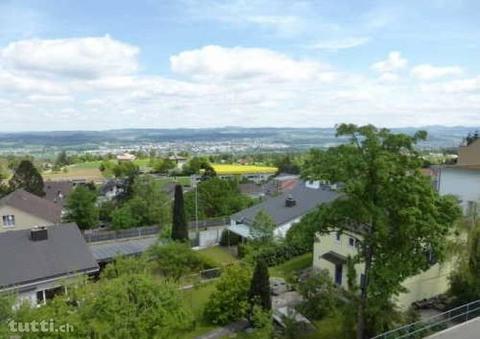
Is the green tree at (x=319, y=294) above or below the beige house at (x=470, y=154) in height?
below

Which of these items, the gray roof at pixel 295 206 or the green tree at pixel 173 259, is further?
the gray roof at pixel 295 206

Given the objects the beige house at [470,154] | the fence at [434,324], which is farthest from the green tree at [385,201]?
the beige house at [470,154]

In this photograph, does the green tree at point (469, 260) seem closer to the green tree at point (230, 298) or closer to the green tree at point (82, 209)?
the green tree at point (230, 298)

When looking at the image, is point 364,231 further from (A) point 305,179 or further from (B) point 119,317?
(B) point 119,317

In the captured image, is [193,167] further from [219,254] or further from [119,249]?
[119,249]

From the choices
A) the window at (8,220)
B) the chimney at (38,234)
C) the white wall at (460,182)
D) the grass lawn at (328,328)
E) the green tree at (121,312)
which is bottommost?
Answer: the grass lawn at (328,328)

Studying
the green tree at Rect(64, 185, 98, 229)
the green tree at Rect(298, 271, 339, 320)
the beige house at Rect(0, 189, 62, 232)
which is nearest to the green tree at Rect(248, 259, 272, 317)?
the green tree at Rect(298, 271, 339, 320)

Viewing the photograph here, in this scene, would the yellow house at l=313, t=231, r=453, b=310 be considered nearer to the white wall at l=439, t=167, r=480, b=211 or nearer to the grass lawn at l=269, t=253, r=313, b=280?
the grass lawn at l=269, t=253, r=313, b=280
